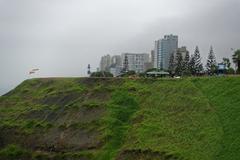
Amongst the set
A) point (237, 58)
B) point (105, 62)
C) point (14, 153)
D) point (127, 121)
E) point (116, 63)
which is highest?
point (237, 58)

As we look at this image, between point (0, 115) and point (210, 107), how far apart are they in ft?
98.7

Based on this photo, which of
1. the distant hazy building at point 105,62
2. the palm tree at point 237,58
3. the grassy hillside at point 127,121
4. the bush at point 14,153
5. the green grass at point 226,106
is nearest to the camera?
the green grass at point 226,106

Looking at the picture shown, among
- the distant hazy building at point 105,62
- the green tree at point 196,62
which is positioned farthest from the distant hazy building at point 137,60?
the green tree at point 196,62

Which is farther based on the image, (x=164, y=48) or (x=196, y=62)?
(x=164, y=48)

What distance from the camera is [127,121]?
5550 cm

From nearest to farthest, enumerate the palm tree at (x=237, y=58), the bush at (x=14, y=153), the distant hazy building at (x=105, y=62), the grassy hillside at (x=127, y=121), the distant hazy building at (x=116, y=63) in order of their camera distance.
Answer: the grassy hillside at (x=127, y=121), the bush at (x=14, y=153), the palm tree at (x=237, y=58), the distant hazy building at (x=116, y=63), the distant hazy building at (x=105, y=62)

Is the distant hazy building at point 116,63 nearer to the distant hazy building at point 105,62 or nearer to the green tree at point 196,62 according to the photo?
the distant hazy building at point 105,62

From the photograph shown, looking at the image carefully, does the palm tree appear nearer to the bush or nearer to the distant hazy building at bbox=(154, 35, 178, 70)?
the bush

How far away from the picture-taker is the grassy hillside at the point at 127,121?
47406 millimetres

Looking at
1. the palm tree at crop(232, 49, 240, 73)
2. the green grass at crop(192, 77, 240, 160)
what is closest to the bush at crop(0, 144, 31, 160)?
the green grass at crop(192, 77, 240, 160)

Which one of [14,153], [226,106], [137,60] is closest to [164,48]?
[137,60]

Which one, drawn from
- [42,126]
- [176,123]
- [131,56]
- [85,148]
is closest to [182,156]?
[176,123]

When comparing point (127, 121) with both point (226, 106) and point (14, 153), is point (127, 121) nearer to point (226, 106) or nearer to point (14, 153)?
point (226, 106)

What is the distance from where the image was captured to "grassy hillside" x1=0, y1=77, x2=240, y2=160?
47406mm
